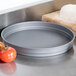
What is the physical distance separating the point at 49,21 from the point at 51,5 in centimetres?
14

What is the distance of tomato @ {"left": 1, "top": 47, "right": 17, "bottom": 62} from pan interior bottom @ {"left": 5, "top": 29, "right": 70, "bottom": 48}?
0.11 meters

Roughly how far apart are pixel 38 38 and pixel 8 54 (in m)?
0.25

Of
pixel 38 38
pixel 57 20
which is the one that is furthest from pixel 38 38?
pixel 57 20

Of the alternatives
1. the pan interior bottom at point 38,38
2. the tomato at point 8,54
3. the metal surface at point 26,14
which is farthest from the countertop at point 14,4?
the tomato at point 8,54

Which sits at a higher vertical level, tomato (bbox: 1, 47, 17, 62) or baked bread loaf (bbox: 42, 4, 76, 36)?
tomato (bbox: 1, 47, 17, 62)

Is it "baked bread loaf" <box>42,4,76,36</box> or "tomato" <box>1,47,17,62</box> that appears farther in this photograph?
"baked bread loaf" <box>42,4,76,36</box>

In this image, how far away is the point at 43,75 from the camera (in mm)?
865

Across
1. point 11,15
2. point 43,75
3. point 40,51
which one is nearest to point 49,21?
point 11,15

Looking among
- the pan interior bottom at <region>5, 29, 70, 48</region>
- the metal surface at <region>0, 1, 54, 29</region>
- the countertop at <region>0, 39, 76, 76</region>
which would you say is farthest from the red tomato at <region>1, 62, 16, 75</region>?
the metal surface at <region>0, 1, 54, 29</region>

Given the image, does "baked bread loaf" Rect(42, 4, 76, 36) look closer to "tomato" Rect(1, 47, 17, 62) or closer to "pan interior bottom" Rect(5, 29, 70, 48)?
"pan interior bottom" Rect(5, 29, 70, 48)

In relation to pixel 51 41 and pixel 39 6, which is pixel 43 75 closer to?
pixel 51 41

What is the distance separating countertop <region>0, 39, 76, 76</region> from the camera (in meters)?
0.88

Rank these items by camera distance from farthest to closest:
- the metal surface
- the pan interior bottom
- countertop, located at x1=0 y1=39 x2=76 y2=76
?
the metal surface, the pan interior bottom, countertop, located at x1=0 y1=39 x2=76 y2=76

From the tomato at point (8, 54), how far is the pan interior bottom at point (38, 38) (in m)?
0.11
